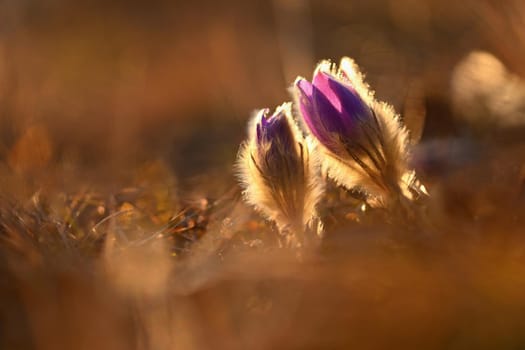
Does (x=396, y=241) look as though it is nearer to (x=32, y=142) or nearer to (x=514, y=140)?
(x=514, y=140)

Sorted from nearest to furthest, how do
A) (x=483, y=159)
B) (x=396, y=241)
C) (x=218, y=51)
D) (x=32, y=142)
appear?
(x=396, y=241) < (x=483, y=159) < (x=32, y=142) < (x=218, y=51)

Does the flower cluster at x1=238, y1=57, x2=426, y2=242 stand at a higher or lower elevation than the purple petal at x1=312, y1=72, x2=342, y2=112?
lower

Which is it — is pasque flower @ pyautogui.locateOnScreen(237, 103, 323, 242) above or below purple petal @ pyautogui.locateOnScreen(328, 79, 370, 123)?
below

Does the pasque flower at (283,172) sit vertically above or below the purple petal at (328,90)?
below

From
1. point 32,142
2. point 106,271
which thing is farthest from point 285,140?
point 32,142
